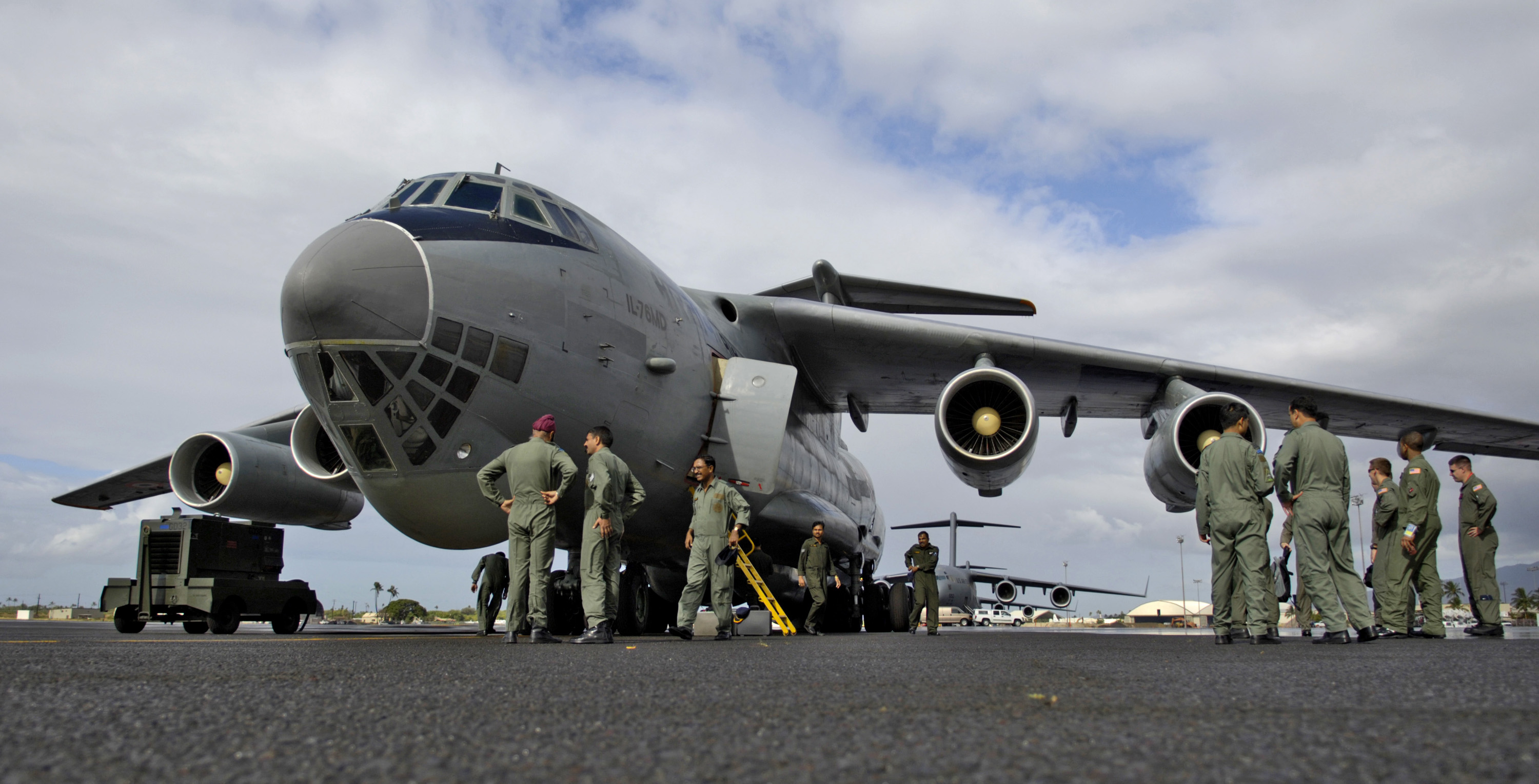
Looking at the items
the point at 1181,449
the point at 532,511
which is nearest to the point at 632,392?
the point at 532,511

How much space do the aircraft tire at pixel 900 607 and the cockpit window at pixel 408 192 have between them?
25.2ft

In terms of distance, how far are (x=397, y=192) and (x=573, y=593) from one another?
13.1 feet

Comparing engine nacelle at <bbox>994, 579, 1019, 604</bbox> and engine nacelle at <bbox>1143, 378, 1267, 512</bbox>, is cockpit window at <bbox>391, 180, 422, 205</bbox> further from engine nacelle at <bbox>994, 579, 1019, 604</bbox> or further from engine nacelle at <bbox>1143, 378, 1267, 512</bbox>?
engine nacelle at <bbox>994, 579, 1019, 604</bbox>

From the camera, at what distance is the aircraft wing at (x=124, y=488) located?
12305 millimetres

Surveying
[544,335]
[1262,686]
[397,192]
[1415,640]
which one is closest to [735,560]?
[544,335]

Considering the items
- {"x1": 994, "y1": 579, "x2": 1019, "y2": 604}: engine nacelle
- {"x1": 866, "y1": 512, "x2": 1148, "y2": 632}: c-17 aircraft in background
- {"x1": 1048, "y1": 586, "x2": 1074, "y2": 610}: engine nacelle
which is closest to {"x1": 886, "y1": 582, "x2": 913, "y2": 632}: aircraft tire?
{"x1": 866, "y1": 512, "x2": 1148, "y2": 632}: c-17 aircraft in background

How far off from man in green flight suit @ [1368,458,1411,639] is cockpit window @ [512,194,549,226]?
6.58 meters

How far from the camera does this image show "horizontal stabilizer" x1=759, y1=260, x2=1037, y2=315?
12.5m

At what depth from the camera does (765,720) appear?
6.68 ft

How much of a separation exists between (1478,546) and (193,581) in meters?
11.8

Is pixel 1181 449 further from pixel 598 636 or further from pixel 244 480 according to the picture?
pixel 244 480

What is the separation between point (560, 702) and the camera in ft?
7.80

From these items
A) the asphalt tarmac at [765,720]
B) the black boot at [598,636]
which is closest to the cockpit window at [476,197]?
the black boot at [598,636]

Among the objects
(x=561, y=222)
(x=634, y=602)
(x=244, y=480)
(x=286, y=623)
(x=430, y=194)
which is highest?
(x=430, y=194)
